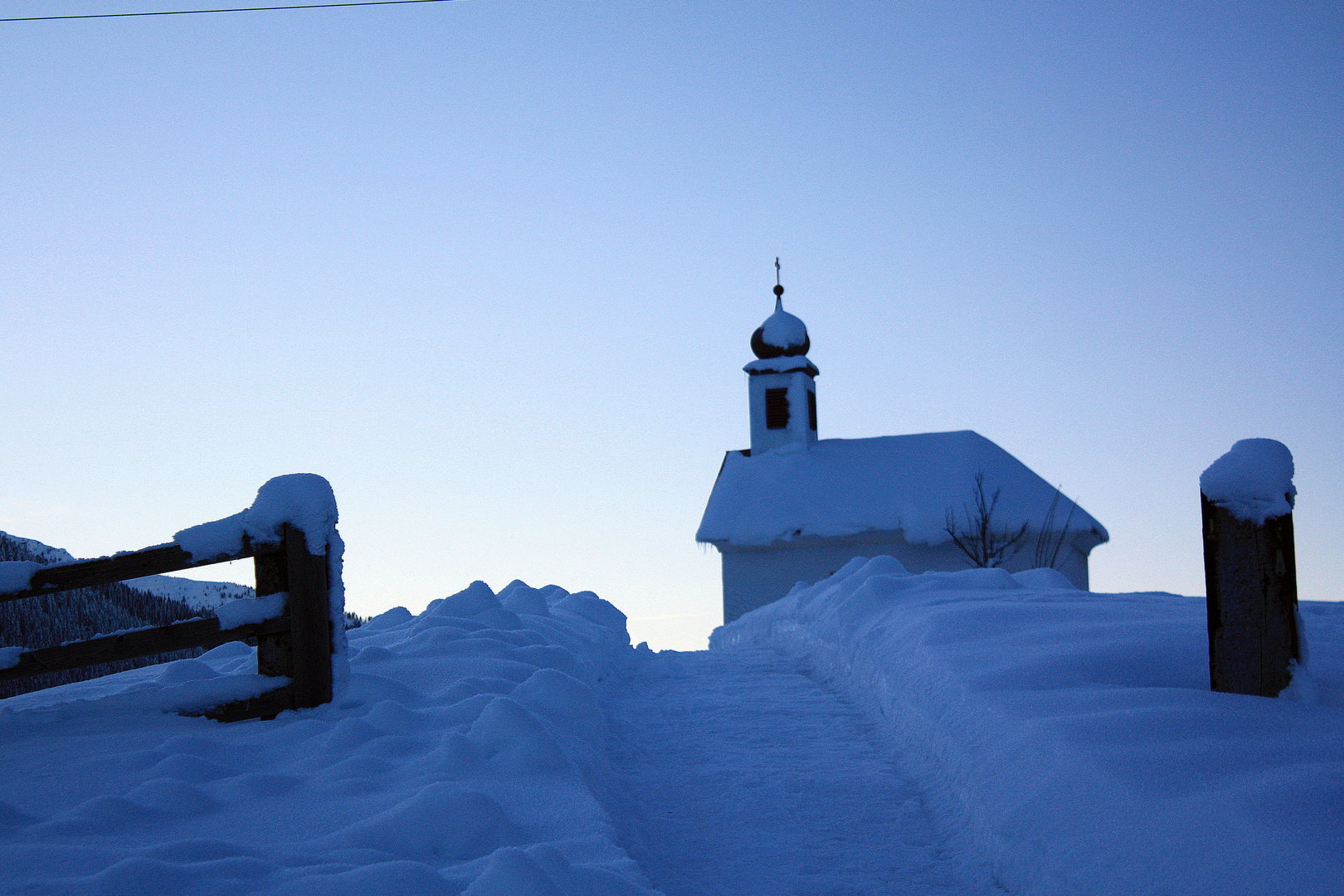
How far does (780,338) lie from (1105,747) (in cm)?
2367

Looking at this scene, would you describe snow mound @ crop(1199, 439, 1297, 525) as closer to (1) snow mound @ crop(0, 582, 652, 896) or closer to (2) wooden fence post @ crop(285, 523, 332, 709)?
(1) snow mound @ crop(0, 582, 652, 896)

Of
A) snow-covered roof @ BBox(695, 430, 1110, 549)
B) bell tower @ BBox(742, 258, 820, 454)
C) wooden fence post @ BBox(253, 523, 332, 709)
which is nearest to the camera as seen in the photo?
wooden fence post @ BBox(253, 523, 332, 709)

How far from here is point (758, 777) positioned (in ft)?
15.5

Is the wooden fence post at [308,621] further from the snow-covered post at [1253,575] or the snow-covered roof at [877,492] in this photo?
the snow-covered roof at [877,492]

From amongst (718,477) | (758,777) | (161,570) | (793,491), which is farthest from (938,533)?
(161,570)

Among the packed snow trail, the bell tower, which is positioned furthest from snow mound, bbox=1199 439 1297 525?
the bell tower

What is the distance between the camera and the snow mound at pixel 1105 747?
291 centimetres

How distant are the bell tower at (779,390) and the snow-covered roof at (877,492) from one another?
51 cm

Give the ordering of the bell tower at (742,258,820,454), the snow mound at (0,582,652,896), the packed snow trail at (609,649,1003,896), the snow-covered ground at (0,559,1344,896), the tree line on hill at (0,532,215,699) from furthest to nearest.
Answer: the bell tower at (742,258,820,454) < the tree line on hill at (0,532,215,699) < the packed snow trail at (609,649,1003,896) < the snow-covered ground at (0,559,1344,896) < the snow mound at (0,582,652,896)

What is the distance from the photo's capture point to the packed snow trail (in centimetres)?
363

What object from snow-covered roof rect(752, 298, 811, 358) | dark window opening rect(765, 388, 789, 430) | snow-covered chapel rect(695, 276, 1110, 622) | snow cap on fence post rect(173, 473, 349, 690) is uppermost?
snow-covered roof rect(752, 298, 811, 358)

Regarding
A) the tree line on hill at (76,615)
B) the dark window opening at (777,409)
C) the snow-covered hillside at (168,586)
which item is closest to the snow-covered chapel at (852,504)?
the dark window opening at (777,409)

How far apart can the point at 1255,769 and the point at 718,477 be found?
23.2 metres

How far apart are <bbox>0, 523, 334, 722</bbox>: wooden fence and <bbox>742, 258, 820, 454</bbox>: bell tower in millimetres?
22381
